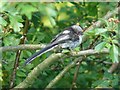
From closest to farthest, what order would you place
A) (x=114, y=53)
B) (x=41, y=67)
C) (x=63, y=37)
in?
1. (x=114, y=53)
2. (x=63, y=37)
3. (x=41, y=67)

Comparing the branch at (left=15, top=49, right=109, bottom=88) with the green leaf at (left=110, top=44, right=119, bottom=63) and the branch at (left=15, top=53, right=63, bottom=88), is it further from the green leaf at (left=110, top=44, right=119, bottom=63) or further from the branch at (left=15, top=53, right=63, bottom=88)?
the green leaf at (left=110, top=44, right=119, bottom=63)

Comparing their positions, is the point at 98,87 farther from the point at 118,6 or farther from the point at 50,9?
the point at 50,9

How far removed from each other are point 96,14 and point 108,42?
1131mm

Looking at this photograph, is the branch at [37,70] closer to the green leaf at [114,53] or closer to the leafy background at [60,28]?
the leafy background at [60,28]

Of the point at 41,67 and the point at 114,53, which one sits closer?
the point at 114,53

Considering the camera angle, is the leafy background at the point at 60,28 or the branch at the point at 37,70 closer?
the leafy background at the point at 60,28

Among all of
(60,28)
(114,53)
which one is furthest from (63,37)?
(60,28)

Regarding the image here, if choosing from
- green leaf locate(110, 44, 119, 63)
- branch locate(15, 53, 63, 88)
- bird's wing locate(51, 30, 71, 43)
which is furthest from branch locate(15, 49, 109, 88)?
green leaf locate(110, 44, 119, 63)

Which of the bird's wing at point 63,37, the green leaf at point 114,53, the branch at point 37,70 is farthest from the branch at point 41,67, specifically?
the green leaf at point 114,53

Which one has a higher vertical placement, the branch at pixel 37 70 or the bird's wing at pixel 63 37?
the bird's wing at pixel 63 37

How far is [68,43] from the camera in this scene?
230 cm

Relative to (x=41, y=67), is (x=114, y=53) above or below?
above

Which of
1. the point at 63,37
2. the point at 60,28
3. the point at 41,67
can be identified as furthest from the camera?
the point at 60,28

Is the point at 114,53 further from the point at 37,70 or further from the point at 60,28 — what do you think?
the point at 60,28
